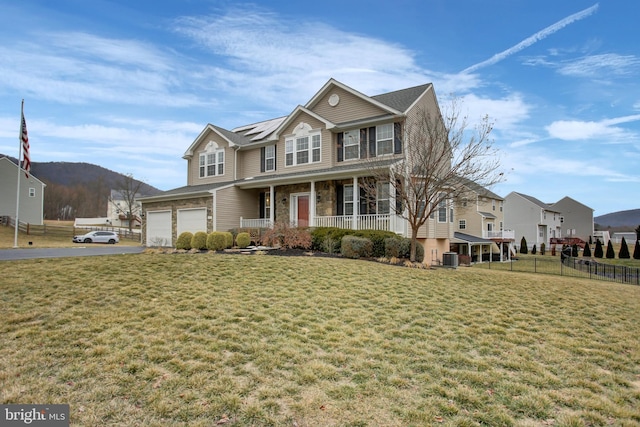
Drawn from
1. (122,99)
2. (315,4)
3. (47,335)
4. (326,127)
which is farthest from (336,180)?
(47,335)

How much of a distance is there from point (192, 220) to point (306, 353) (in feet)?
57.3

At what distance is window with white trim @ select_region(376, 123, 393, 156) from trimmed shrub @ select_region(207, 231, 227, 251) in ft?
28.3

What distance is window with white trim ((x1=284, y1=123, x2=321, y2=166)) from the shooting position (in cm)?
1900

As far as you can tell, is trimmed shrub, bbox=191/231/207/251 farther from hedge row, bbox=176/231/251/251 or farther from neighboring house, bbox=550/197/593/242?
neighboring house, bbox=550/197/593/242

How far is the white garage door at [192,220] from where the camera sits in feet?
64.5

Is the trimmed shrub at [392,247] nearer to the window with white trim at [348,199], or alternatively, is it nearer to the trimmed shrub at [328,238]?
the trimmed shrub at [328,238]

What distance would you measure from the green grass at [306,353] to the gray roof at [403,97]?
1132cm

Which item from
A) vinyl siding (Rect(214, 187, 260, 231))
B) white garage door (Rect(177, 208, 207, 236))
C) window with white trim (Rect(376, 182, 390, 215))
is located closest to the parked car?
white garage door (Rect(177, 208, 207, 236))

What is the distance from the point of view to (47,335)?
15.9 ft

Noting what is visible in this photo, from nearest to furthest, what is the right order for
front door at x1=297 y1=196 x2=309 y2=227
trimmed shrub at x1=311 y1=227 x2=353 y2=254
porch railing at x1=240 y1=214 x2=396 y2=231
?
trimmed shrub at x1=311 y1=227 x2=353 y2=254
porch railing at x1=240 y1=214 x2=396 y2=231
front door at x1=297 y1=196 x2=309 y2=227

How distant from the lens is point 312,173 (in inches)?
676

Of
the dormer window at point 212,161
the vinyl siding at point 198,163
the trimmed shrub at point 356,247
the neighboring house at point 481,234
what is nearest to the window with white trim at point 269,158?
the vinyl siding at point 198,163

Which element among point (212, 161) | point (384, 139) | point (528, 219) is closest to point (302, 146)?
point (384, 139)

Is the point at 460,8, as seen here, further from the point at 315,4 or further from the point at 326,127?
the point at 326,127
